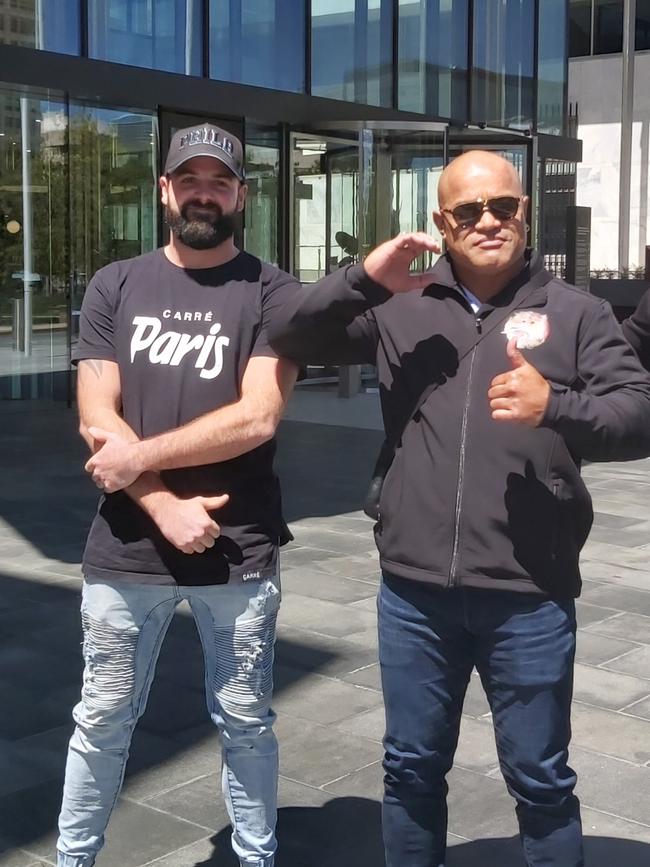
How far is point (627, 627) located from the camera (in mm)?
5949

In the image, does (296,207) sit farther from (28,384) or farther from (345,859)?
(345,859)

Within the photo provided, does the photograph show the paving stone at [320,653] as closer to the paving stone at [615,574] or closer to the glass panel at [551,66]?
the paving stone at [615,574]

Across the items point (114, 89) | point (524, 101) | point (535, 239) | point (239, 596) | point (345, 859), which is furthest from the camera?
point (535, 239)

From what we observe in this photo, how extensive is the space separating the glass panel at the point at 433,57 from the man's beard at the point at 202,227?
51.7 feet

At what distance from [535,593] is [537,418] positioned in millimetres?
439

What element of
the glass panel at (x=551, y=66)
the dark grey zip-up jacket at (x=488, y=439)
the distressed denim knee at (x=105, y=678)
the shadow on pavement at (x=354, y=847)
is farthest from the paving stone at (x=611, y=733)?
the glass panel at (x=551, y=66)

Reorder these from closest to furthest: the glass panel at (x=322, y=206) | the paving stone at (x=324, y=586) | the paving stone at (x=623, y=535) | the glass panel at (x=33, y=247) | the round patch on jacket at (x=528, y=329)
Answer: the round patch on jacket at (x=528, y=329) < the paving stone at (x=324, y=586) < the paving stone at (x=623, y=535) < the glass panel at (x=33, y=247) < the glass panel at (x=322, y=206)

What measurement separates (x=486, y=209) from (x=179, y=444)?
2.85 ft

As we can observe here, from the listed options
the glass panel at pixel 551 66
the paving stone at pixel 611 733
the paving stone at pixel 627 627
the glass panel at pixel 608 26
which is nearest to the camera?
the paving stone at pixel 611 733

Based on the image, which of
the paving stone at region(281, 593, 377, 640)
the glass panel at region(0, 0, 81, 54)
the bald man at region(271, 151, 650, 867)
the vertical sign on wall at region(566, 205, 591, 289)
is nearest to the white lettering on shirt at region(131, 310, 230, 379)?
the bald man at region(271, 151, 650, 867)

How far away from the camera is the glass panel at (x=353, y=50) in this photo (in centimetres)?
1691

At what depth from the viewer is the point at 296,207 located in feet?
55.3

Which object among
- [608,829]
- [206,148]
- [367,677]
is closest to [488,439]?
[206,148]

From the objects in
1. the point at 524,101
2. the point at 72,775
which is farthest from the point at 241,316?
the point at 524,101
